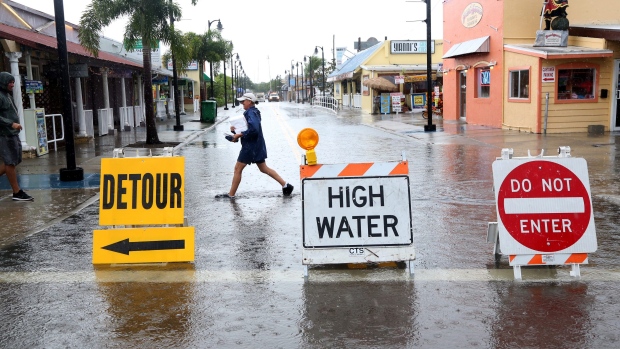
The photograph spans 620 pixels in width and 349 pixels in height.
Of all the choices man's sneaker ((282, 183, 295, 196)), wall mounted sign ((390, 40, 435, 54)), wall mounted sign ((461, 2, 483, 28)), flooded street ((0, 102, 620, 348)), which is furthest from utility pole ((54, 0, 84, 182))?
wall mounted sign ((390, 40, 435, 54))

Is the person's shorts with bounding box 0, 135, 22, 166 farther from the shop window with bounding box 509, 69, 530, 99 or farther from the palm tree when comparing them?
the shop window with bounding box 509, 69, 530, 99

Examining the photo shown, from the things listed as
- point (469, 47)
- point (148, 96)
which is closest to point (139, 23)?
point (148, 96)

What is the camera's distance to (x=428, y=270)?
18.9 ft

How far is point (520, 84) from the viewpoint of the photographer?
21.6m

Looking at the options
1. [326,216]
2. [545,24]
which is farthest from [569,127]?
[326,216]

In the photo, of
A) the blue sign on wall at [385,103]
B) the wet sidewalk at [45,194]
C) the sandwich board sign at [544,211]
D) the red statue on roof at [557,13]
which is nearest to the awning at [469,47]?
the red statue on roof at [557,13]

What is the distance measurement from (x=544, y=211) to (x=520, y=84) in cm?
1726

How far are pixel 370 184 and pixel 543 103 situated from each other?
1643cm

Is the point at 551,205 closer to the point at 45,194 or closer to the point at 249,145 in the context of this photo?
the point at 249,145

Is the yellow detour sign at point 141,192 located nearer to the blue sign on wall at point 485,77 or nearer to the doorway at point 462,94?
the blue sign on wall at point 485,77

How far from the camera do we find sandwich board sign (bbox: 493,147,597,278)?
5.48m

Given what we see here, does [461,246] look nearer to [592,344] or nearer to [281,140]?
A: [592,344]

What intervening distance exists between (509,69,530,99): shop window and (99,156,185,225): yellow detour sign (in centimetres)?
1728

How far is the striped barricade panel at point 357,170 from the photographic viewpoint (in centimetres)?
574
